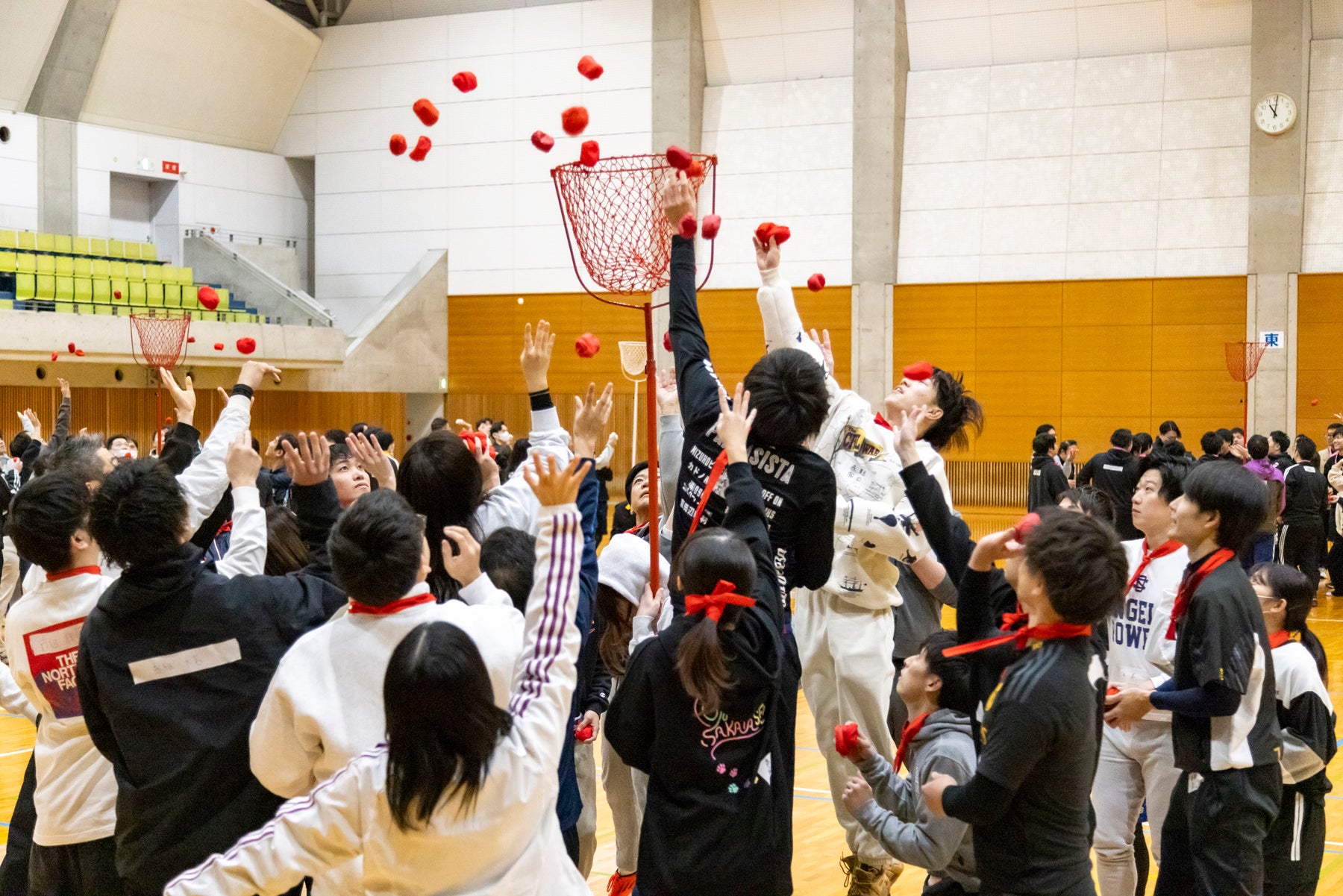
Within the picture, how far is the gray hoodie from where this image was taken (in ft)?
9.46

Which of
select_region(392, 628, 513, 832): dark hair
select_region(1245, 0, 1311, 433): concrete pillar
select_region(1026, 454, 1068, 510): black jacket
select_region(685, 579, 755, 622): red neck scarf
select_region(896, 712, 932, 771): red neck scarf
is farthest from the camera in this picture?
select_region(1245, 0, 1311, 433): concrete pillar

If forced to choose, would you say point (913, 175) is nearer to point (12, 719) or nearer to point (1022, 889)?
point (12, 719)

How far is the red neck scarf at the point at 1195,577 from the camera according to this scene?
10.3ft

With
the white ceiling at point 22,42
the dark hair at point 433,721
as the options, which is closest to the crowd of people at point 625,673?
the dark hair at point 433,721

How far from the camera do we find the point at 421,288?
20672mm

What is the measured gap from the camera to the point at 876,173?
18.1 m

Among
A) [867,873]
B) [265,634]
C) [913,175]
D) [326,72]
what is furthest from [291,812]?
[326,72]

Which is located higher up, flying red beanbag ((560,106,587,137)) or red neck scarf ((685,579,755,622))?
flying red beanbag ((560,106,587,137))

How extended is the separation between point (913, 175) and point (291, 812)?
17.4 m

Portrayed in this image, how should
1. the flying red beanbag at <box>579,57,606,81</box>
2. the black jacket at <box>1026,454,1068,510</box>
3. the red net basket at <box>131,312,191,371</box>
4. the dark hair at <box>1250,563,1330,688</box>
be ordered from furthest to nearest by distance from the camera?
the red net basket at <box>131,312,191,371</box>
the black jacket at <box>1026,454,1068,510</box>
the flying red beanbag at <box>579,57,606,81</box>
the dark hair at <box>1250,563,1330,688</box>

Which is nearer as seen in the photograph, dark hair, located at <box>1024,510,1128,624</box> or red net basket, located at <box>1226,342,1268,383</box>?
dark hair, located at <box>1024,510,1128,624</box>

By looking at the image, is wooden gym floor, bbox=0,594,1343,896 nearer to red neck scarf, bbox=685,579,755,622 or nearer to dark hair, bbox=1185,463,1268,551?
dark hair, bbox=1185,463,1268,551

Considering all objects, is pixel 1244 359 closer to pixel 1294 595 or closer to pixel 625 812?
pixel 1294 595

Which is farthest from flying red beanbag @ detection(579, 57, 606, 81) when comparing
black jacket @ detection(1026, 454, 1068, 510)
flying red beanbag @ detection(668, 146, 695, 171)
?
black jacket @ detection(1026, 454, 1068, 510)
